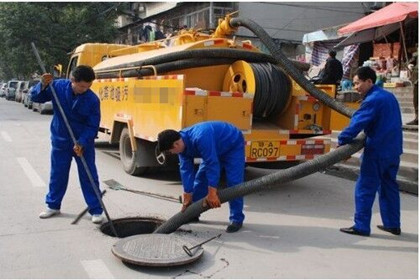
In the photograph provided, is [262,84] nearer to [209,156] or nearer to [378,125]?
[378,125]

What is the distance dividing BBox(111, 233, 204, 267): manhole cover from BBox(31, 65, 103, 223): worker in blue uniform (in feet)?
2.79

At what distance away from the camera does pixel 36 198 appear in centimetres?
601

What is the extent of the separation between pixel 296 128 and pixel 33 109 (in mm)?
19226

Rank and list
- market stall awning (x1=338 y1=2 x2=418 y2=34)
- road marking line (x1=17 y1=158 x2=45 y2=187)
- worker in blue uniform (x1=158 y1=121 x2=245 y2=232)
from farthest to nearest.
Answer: market stall awning (x1=338 y1=2 x2=418 y2=34) → road marking line (x1=17 y1=158 x2=45 y2=187) → worker in blue uniform (x1=158 y1=121 x2=245 y2=232)

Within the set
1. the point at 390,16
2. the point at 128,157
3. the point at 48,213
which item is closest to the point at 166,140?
the point at 48,213

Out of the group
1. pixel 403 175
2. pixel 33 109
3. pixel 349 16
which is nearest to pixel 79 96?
pixel 403 175

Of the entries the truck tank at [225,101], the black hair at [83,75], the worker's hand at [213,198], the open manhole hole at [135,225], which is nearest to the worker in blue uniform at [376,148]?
the worker's hand at [213,198]

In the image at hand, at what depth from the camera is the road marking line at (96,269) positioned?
3.73 meters

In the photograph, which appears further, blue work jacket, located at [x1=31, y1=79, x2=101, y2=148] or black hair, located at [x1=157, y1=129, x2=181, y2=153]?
blue work jacket, located at [x1=31, y1=79, x2=101, y2=148]

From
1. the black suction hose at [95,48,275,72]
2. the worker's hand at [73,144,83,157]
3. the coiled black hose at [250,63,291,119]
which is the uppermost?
the black suction hose at [95,48,275,72]

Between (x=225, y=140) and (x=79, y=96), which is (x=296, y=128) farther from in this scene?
(x=79, y=96)

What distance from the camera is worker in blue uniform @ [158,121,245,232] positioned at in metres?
4.39

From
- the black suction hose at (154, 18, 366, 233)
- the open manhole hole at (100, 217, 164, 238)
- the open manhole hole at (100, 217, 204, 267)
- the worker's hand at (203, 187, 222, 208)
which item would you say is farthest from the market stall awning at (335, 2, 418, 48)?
the open manhole hole at (100, 217, 204, 267)

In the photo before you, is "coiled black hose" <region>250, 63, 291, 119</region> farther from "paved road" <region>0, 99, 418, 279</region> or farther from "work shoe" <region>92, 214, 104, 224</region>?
"work shoe" <region>92, 214, 104, 224</region>
